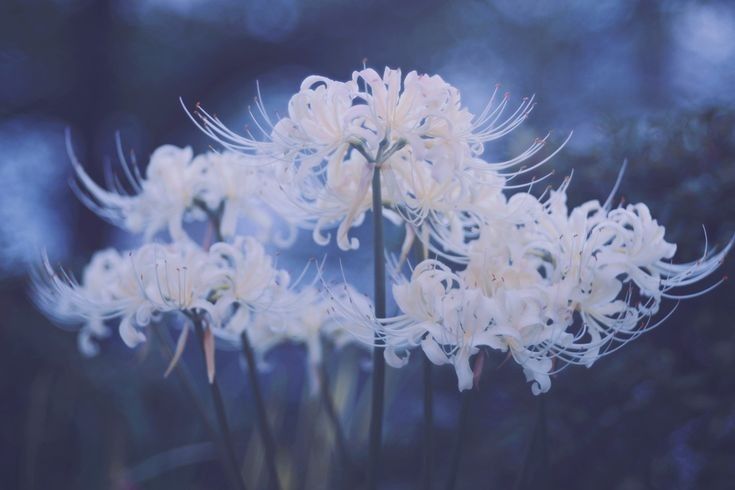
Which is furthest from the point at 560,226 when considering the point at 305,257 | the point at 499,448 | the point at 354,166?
the point at 305,257

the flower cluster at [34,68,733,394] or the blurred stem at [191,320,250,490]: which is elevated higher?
the flower cluster at [34,68,733,394]

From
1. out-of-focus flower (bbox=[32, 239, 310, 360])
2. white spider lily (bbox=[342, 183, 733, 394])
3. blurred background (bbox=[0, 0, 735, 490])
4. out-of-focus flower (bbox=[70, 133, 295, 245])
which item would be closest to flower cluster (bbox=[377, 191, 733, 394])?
white spider lily (bbox=[342, 183, 733, 394])

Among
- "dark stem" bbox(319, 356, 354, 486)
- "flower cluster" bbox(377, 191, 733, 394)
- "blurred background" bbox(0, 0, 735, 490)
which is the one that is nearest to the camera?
"flower cluster" bbox(377, 191, 733, 394)

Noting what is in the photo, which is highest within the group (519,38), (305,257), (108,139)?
(519,38)

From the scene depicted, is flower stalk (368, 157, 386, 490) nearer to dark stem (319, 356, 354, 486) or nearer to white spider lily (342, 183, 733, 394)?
white spider lily (342, 183, 733, 394)

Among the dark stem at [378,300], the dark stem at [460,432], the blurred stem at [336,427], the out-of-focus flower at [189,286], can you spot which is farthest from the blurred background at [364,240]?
the out-of-focus flower at [189,286]

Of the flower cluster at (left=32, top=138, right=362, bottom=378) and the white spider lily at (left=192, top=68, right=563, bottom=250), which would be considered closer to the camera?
the white spider lily at (left=192, top=68, right=563, bottom=250)

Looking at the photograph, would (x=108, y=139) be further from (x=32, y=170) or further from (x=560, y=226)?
(x=560, y=226)

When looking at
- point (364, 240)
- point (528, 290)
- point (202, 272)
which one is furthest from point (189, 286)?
point (364, 240)

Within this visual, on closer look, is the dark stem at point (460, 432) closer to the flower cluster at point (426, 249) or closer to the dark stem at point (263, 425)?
the flower cluster at point (426, 249)
